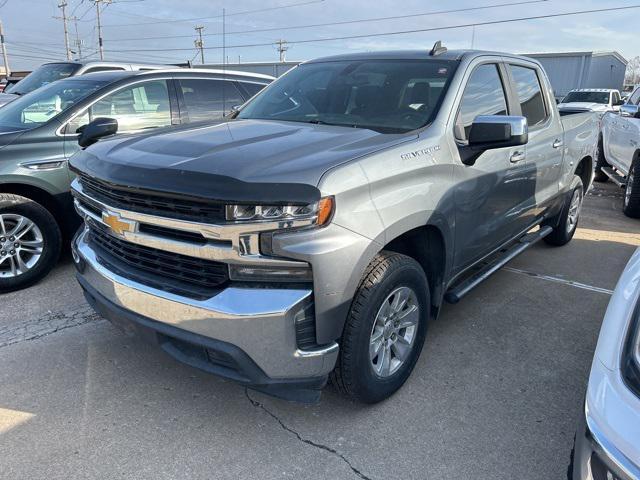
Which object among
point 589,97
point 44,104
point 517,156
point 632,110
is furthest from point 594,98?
point 44,104

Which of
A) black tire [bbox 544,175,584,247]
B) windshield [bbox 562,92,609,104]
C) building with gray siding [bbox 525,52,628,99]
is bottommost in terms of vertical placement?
black tire [bbox 544,175,584,247]

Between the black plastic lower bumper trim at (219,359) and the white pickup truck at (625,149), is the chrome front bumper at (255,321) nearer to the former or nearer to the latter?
the black plastic lower bumper trim at (219,359)

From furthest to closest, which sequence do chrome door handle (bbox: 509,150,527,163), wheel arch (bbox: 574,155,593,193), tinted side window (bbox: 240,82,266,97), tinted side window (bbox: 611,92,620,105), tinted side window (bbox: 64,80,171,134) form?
1. tinted side window (bbox: 611,92,620,105)
2. tinted side window (bbox: 240,82,266,97)
3. wheel arch (bbox: 574,155,593,193)
4. tinted side window (bbox: 64,80,171,134)
5. chrome door handle (bbox: 509,150,527,163)

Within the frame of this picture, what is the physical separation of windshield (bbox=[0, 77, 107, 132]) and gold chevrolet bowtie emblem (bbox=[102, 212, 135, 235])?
8.12ft

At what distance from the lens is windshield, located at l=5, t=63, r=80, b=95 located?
7.93m

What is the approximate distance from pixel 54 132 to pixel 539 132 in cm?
424

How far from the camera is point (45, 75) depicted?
8141 mm

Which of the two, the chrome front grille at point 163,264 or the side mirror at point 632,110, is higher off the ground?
the side mirror at point 632,110

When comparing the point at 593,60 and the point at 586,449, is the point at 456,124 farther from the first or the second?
the point at 593,60

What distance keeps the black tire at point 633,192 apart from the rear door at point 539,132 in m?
3.10

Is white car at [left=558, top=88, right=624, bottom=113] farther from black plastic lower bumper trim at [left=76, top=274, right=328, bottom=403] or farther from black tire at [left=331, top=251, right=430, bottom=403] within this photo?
black plastic lower bumper trim at [left=76, top=274, right=328, bottom=403]

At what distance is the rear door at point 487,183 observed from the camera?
10.8 ft

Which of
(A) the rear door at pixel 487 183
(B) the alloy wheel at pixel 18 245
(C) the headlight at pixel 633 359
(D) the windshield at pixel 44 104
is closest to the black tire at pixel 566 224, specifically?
(A) the rear door at pixel 487 183

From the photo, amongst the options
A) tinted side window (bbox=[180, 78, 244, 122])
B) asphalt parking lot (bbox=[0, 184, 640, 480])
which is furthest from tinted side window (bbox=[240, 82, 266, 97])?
asphalt parking lot (bbox=[0, 184, 640, 480])
